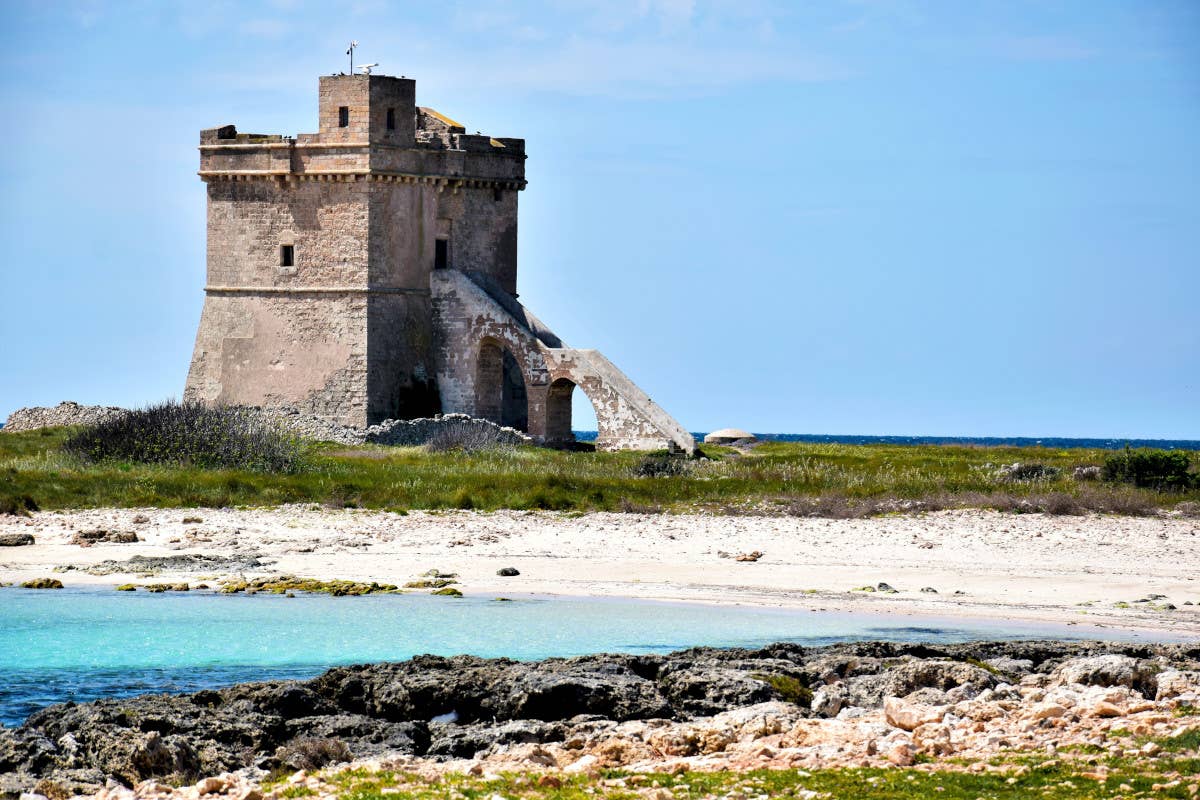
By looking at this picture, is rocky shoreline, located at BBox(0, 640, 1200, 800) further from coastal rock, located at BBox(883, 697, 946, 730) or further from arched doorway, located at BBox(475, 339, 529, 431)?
arched doorway, located at BBox(475, 339, 529, 431)

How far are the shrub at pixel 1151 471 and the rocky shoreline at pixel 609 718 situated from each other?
49.2 ft

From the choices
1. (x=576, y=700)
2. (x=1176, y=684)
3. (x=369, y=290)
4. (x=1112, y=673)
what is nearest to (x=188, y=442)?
(x=369, y=290)

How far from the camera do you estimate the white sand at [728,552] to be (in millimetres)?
16703

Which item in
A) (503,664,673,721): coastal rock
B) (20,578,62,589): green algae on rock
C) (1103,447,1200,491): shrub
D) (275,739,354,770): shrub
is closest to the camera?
(275,739,354,770): shrub

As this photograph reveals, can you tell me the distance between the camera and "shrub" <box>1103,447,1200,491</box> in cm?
2670

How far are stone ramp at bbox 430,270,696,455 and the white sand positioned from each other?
14.2 metres

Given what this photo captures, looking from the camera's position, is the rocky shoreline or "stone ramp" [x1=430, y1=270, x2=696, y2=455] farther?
"stone ramp" [x1=430, y1=270, x2=696, y2=455]

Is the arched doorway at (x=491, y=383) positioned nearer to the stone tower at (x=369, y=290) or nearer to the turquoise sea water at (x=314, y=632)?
the stone tower at (x=369, y=290)

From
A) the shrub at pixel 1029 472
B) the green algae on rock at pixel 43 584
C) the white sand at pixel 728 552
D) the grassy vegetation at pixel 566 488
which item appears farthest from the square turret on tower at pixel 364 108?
the green algae on rock at pixel 43 584

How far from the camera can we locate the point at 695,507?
24.1 metres

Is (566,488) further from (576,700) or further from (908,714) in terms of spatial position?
(908,714)

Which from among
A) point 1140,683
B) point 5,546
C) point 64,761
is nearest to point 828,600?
point 1140,683

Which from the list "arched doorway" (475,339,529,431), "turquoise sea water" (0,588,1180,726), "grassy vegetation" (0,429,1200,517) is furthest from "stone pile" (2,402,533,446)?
"turquoise sea water" (0,588,1180,726)

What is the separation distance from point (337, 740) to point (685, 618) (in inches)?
240
